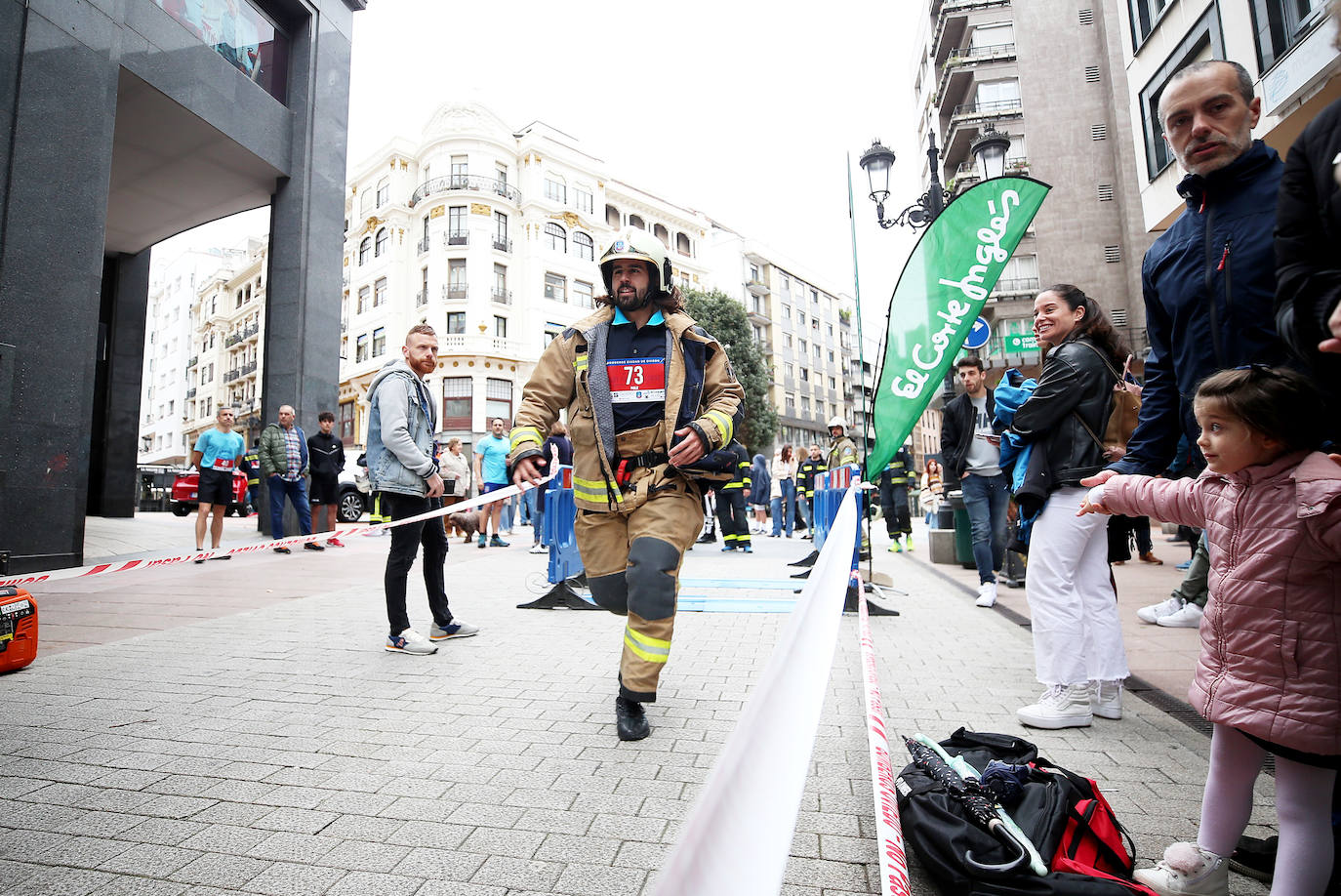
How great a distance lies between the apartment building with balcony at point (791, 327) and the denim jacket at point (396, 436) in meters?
49.2

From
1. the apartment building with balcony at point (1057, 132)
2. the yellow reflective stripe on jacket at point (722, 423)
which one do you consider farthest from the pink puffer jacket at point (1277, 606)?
the apartment building with balcony at point (1057, 132)

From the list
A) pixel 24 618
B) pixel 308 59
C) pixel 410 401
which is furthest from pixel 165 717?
pixel 308 59

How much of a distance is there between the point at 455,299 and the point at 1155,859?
40216 mm

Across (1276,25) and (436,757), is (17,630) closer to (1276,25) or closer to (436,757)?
(436,757)

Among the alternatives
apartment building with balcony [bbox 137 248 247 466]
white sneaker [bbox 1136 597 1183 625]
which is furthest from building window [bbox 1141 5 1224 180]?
apartment building with balcony [bbox 137 248 247 466]

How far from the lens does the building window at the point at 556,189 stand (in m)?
41.9

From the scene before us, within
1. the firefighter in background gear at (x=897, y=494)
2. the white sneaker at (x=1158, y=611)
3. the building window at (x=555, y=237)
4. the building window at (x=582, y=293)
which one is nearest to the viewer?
the white sneaker at (x=1158, y=611)

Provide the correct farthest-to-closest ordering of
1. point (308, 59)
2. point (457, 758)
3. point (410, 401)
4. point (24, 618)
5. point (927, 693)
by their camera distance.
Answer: point (308, 59)
point (410, 401)
point (24, 618)
point (927, 693)
point (457, 758)

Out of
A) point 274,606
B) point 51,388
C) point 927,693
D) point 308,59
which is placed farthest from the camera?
point 308,59

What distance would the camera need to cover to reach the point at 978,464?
6746 mm

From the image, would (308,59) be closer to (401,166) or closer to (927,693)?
→ (927,693)

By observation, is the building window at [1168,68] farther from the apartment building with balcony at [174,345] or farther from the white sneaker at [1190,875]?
the apartment building with balcony at [174,345]

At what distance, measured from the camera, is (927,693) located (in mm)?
3639

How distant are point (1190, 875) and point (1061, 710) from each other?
141cm
